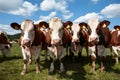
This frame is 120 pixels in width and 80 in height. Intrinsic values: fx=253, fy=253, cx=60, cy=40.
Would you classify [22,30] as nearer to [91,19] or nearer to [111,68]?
[91,19]

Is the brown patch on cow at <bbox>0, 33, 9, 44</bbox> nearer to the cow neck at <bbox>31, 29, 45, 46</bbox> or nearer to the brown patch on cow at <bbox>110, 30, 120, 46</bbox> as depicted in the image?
the cow neck at <bbox>31, 29, 45, 46</bbox>

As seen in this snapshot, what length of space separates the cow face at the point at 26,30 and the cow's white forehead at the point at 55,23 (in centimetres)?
92

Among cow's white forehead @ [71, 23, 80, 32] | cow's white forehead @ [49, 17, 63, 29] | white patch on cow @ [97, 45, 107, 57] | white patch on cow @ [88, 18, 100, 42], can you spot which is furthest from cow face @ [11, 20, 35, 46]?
white patch on cow @ [97, 45, 107, 57]

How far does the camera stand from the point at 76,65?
1445 cm

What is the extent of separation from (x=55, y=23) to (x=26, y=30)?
1.48 meters

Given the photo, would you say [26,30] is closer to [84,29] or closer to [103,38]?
[84,29]

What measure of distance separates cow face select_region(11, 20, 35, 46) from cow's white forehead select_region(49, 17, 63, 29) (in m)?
0.92

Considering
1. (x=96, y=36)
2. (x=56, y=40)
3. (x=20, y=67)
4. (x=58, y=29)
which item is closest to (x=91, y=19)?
(x=96, y=36)

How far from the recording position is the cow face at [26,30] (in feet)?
38.4

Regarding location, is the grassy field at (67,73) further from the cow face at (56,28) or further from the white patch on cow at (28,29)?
the cow face at (56,28)

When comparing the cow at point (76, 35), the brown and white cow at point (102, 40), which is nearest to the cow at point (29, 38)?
the cow at point (76, 35)

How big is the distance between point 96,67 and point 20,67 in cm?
426

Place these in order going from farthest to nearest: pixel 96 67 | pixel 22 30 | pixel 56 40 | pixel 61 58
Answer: pixel 96 67 < pixel 61 58 < pixel 22 30 < pixel 56 40

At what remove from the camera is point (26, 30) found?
39.4ft
